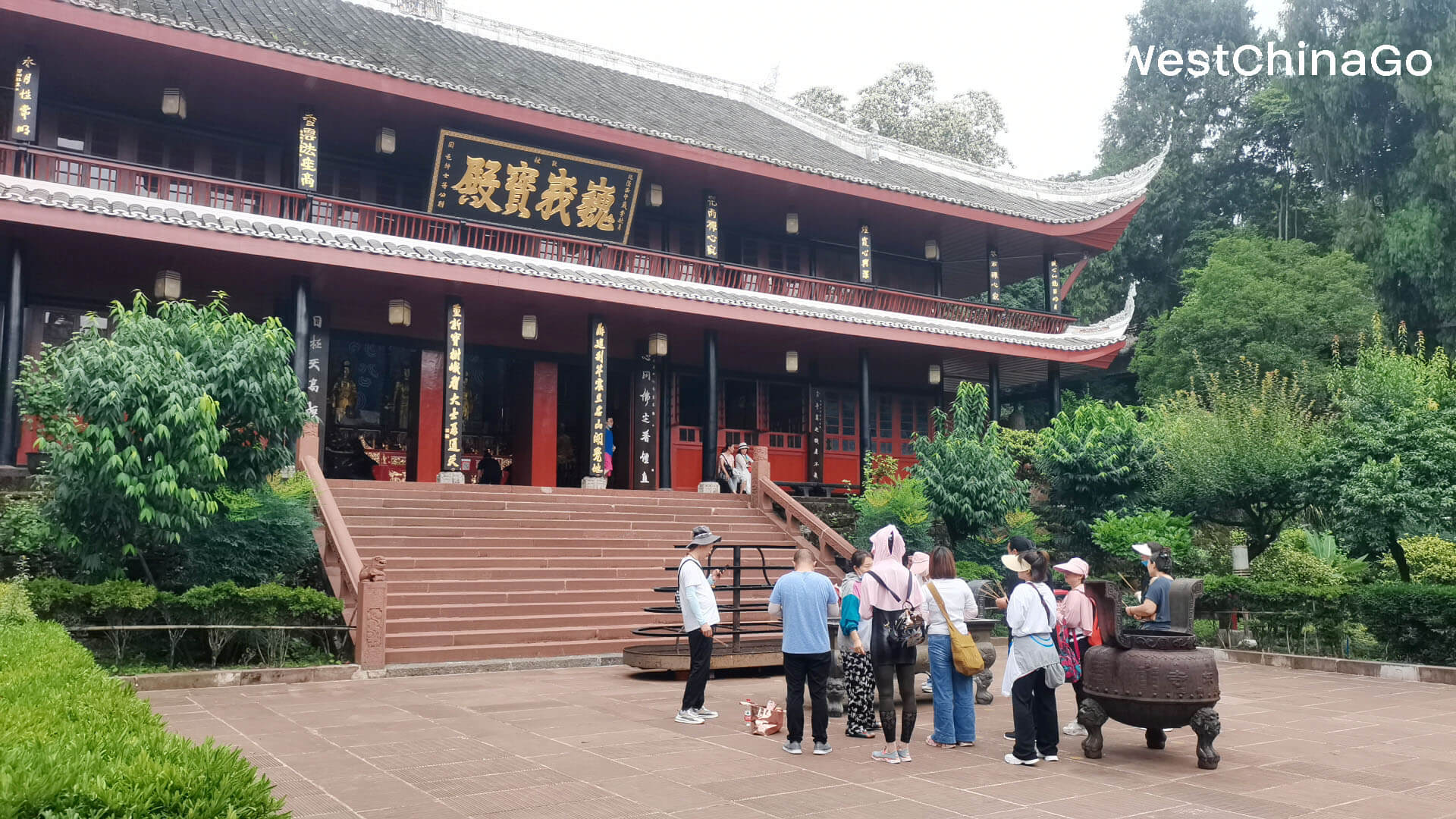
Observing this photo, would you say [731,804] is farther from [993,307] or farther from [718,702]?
[993,307]

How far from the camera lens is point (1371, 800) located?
5270 millimetres

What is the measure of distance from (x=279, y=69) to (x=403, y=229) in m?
2.87

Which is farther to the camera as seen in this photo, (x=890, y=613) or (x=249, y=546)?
(x=249, y=546)

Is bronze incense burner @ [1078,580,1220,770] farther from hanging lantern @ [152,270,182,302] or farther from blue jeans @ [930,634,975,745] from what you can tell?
hanging lantern @ [152,270,182,302]

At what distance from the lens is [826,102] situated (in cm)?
3603

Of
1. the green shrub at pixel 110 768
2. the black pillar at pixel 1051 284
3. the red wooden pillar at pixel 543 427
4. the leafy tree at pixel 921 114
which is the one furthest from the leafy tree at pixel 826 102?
the green shrub at pixel 110 768

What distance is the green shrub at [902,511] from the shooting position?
1453cm

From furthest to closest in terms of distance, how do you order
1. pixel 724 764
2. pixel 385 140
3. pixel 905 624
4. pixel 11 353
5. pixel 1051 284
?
pixel 1051 284 < pixel 385 140 < pixel 11 353 < pixel 905 624 < pixel 724 764

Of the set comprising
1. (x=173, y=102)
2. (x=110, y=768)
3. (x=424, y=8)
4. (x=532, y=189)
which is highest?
(x=424, y=8)

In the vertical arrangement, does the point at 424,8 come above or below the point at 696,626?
above

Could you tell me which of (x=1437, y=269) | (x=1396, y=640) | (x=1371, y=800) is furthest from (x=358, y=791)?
(x=1437, y=269)

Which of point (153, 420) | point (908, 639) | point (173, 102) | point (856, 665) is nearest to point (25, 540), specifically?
point (153, 420)

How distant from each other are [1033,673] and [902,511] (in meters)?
8.48

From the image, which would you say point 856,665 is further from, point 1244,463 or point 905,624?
point 1244,463
